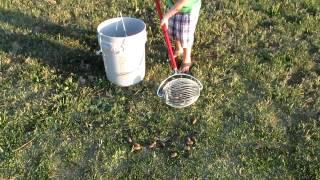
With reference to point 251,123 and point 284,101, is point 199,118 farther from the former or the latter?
point 284,101

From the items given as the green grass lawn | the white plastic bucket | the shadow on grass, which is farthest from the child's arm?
the shadow on grass

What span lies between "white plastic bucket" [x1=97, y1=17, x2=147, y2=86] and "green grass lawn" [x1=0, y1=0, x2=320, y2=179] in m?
0.14

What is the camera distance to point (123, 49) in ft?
16.7

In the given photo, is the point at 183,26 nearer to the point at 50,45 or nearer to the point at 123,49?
the point at 123,49

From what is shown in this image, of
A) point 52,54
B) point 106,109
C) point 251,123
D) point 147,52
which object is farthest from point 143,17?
point 251,123

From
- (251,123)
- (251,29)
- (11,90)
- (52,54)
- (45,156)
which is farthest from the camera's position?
(251,29)

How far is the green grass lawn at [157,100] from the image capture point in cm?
459

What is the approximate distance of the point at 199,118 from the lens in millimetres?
5055

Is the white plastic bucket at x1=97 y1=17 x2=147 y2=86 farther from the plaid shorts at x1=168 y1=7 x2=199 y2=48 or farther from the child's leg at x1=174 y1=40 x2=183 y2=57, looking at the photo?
the child's leg at x1=174 y1=40 x2=183 y2=57

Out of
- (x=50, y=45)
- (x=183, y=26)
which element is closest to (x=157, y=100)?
(x=183, y=26)

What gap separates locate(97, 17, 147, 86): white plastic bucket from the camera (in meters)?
5.06

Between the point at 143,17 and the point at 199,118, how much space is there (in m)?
2.04

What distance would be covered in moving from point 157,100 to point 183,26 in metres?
0.81

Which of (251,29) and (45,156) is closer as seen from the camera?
(45,156)
